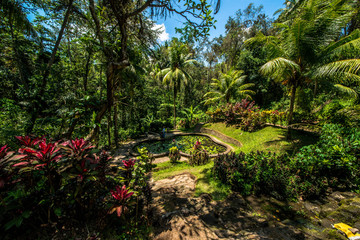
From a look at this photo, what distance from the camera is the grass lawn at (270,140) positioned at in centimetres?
636

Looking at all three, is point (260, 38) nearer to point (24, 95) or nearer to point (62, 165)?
point (62, 165)

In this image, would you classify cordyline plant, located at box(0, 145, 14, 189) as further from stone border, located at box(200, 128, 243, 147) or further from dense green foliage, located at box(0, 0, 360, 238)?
stone border, located at box(200, 128, 243, 147)

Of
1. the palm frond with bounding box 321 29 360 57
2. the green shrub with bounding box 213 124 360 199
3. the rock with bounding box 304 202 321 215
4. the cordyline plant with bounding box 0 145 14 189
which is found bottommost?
the rock with bounding box 304 202 321 215

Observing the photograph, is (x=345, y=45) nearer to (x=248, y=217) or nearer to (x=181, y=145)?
(x=248, y=217)

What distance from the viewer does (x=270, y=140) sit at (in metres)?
7.54

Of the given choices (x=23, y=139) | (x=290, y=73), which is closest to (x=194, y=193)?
(x=23, y=139)

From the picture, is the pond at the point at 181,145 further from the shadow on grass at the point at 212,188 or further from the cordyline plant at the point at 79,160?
the cordyline plant at the point at 79,160

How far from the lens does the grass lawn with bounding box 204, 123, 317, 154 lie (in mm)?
6355

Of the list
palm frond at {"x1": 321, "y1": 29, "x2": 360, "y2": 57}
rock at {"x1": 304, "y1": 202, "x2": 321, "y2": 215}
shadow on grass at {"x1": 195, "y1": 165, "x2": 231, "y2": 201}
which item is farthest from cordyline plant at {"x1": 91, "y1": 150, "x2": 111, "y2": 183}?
palm frond at {"x1": 321, "y1": 29, "x2": 360, "y2": 57}

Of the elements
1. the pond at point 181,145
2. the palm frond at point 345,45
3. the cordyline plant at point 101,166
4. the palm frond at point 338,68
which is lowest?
the pond at point 181,145

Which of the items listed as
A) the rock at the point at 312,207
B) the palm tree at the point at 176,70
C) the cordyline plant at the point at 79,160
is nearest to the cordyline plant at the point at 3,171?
the cordyline plant at the point at 79,160

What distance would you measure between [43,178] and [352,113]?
925 centimetres

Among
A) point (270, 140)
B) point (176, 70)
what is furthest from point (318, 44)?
point (176, 70)

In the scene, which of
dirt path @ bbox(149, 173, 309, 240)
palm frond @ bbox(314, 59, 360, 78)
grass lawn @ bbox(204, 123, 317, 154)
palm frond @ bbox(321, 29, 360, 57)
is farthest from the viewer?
grass lawn @ bbox(204, 123, 317, 154)
